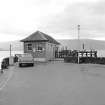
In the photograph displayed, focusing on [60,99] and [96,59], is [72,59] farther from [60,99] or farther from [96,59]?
[60,99]

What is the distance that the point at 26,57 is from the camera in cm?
2327

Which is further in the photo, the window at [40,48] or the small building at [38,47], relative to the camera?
the window at [40,48]

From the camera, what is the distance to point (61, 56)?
132ft

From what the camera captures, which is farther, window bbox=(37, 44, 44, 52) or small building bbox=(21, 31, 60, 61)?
window bbox=(37, 44, 44, 52)

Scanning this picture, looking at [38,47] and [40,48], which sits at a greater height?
[38,47]

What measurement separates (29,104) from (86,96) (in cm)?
269

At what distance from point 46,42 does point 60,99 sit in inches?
925

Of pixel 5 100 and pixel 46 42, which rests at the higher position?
pixel 46 42

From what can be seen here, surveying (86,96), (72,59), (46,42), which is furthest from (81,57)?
(86,96)

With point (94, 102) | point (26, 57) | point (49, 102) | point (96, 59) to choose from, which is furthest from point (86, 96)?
point (96, 59)

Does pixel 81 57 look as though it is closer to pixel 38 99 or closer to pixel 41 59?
pixel 41 59

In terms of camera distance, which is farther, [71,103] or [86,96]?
[86,96]

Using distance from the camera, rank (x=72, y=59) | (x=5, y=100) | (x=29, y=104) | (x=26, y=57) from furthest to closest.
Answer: (x=72, y=59)
(x=26, y=57)
(x=5, y=100)
(x=29, y=104)

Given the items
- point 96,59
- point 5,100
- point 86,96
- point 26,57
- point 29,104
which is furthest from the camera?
point 96,59
